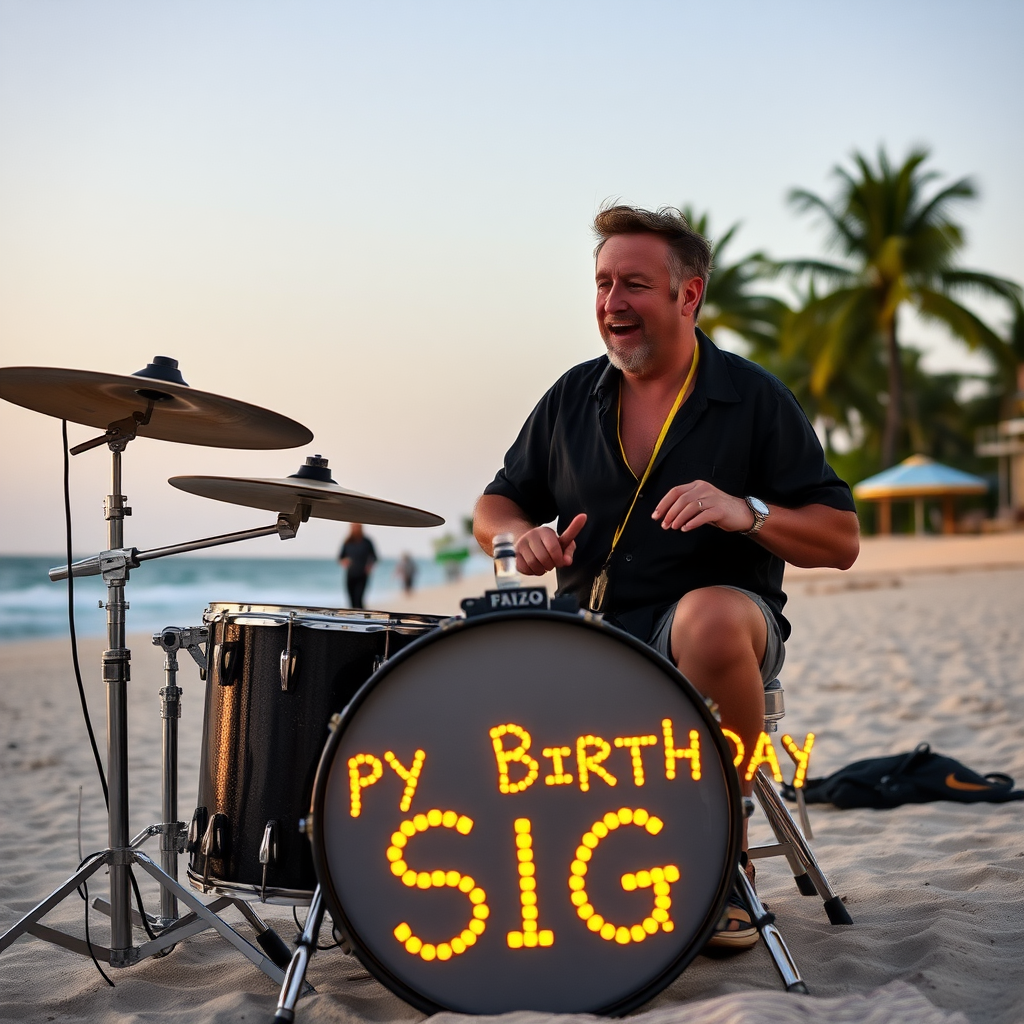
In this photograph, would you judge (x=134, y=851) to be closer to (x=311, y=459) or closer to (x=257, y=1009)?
(x=257, y=1009)

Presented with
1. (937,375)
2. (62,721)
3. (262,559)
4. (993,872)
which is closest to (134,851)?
(993,872)

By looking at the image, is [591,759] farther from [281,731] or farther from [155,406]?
[155,406]

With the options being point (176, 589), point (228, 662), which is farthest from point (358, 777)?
point (176, 589)

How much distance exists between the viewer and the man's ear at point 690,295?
2730 mm

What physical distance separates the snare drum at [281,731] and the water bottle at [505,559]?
0.92 ft

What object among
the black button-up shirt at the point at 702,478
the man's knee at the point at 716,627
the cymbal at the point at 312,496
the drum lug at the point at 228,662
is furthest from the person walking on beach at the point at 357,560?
the man's knee at the point at 716,627

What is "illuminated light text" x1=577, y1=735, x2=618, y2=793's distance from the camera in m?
1.89

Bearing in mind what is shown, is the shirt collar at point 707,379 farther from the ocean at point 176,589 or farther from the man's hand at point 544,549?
the ocean at point 176,589

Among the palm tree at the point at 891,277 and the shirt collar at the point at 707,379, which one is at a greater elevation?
the palm tree at the point at 891,277

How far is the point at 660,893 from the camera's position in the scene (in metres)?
1.89

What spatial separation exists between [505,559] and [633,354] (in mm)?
851

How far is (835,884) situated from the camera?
3.04m

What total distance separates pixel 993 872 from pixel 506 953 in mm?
1731

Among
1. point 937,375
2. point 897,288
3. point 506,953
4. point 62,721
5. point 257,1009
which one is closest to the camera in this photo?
point 506,953
